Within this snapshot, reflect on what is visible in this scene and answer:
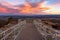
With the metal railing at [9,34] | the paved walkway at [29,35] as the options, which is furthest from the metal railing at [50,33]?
the metal railing at [9,34]

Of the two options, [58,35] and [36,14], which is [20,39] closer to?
[36,14]

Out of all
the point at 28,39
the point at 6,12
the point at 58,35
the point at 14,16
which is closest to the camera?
the point at 58,35

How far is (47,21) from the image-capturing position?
10.2 ft

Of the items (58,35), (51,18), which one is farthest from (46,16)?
(58,35)

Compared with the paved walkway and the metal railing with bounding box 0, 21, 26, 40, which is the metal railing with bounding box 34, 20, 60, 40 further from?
the metal railing with bounding box 0, 21, 26, 40

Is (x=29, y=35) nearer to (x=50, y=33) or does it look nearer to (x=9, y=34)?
(x=9, y=34)

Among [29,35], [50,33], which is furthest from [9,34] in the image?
[29,35]

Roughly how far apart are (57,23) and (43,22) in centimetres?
36

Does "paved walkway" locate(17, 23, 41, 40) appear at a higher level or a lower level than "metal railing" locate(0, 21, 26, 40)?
lower

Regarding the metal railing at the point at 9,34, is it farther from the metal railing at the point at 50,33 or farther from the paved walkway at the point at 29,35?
the metal railing at the point at 50,33

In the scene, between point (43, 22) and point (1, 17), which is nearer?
point (1, 17)

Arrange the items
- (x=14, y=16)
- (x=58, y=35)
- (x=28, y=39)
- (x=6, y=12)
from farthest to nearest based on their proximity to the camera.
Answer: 1. (x=14, y=16)
2. (x=6, y=12)
3. (x=28, y=39)
4. (x=58, y=35)

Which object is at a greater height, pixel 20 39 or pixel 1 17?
pixel 1 17

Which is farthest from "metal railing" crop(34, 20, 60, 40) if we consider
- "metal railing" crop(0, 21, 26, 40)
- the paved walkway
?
"metal railing" crop(0, 21, 26, 40)
